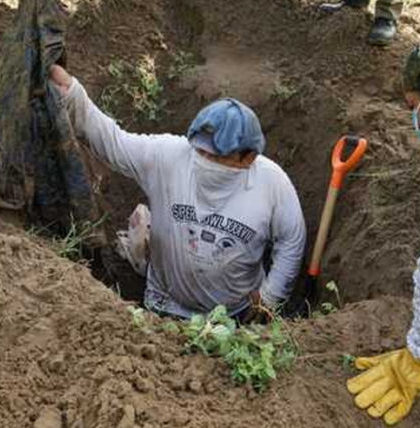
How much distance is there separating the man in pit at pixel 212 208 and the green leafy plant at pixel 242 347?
1.46m

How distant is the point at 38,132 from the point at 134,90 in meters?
1.42

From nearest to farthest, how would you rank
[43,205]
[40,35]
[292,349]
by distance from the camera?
[292,349]
[40,35]
[43,205]

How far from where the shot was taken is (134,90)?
17.9 ft

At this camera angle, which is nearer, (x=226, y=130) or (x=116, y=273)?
(x=226, y=130)

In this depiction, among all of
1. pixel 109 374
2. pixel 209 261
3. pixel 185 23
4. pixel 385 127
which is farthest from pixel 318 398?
pixel 185 23

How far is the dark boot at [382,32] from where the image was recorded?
207 inches

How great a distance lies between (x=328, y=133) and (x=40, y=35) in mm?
1792

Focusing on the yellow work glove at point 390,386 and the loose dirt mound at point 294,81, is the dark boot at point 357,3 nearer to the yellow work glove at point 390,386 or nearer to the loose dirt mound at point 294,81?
the loose dirt mound at point 294,81

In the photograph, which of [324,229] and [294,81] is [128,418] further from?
[294,81]

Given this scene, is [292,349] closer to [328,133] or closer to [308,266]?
[308,266]

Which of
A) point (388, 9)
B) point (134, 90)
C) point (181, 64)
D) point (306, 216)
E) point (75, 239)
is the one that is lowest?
point (306, 216)

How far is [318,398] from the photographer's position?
292 centimetres

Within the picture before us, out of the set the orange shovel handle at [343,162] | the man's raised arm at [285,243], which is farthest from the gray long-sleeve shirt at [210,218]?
the orange shovel handle at [343,162]

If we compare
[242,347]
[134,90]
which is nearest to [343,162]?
[134,90]
